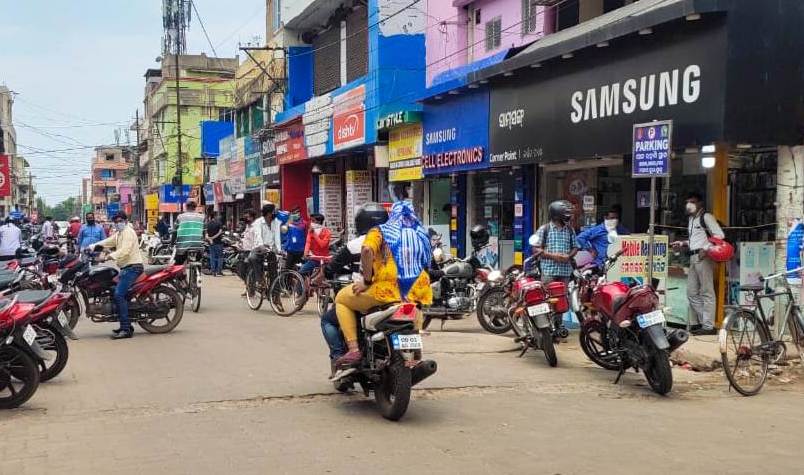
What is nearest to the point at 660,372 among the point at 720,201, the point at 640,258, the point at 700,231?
the point at 640,258

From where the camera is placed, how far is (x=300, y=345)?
31.2 ft

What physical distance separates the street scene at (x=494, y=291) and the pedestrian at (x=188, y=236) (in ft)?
0.33

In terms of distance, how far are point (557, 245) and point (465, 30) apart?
9469mm

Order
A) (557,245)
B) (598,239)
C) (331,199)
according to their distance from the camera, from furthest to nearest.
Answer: (331,199) → (598,239) → (557,245)

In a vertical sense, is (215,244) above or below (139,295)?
above

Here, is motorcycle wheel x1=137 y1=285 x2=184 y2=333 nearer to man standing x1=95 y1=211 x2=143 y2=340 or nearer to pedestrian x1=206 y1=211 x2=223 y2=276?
man standing x1=95 y1=211 x2=143 y2=340

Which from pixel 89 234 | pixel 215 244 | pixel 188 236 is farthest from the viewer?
pixel 215 244

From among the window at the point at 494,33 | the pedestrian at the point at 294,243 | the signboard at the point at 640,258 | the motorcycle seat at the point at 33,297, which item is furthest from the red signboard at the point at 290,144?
the motorcycle seat at the point at 33,297

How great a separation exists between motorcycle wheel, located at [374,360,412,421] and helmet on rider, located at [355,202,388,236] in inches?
46.7

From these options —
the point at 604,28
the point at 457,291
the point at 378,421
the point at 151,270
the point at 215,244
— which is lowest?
the point at 378,421

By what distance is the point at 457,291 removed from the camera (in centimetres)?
1146

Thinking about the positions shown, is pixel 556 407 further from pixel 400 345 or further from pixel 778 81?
pixel 778 81

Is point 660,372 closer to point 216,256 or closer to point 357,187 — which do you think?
point 216,256

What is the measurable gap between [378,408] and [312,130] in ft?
62.5
